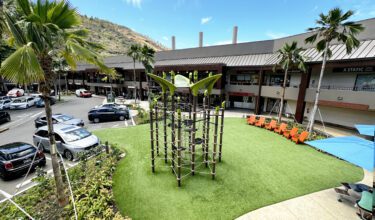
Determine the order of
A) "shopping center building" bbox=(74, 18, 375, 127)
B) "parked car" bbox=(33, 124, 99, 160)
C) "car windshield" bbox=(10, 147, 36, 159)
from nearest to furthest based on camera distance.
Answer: "car windshield" bbox=(10, 147, 36, 159), "parked car" bbox=(33, 124, 99, 160), "shopping center building" bbox=(74, 18, 375, 127)

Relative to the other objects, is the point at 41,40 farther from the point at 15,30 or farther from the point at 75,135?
the point at 75,135

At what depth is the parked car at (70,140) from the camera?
9.90 m

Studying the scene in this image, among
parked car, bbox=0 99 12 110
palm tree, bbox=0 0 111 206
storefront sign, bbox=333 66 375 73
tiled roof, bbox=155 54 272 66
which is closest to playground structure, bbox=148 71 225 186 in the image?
palm tree, bbox=0 0 111 206

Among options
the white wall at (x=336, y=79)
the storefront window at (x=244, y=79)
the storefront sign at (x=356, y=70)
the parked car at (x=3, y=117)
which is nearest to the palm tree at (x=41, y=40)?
the parked car at (x=3, y=117)

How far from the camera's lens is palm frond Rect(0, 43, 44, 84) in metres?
3.45

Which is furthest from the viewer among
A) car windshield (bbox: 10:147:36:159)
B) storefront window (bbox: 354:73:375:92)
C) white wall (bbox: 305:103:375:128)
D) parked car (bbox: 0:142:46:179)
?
white wall (bbox: 305:103:375:128)

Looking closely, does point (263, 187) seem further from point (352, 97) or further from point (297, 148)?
point (352, 97)

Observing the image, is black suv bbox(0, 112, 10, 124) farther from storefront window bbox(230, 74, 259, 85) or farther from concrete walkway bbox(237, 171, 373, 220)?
storefront window bbox(230, 74, 259, 85)

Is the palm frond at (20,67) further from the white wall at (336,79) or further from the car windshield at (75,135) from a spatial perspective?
the white wall at (336,79)

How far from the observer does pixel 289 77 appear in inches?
872

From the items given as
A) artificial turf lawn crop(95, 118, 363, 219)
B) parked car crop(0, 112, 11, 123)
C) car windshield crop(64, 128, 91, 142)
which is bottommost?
artificial turf lawn crop(95, 118, 363, 219)

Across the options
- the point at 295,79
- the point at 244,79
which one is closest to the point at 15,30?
the point at 295,79

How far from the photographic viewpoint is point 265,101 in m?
25.0

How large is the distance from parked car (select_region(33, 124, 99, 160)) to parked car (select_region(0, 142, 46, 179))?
1.25 meters
